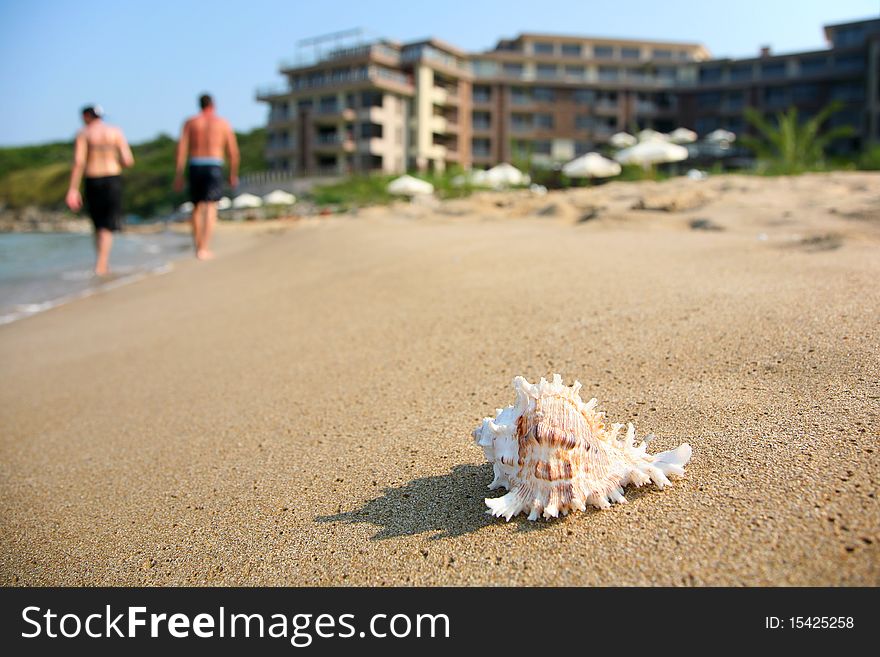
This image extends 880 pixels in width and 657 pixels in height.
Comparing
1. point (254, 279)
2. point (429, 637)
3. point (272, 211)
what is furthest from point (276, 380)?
point (272, 211)

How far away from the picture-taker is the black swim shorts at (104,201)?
766cm

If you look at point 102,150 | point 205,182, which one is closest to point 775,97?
point 205,182

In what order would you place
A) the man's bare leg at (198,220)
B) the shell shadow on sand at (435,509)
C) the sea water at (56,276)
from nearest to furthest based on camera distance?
1. the shell shadow on sand at (435,509)
2. the sea water at (56,276)
3. the man's bare leg at (198,220)

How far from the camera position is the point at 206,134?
7.90 meters

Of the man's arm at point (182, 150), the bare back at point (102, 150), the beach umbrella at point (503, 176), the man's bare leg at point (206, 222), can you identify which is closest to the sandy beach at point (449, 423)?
the man's arm at point (182, 150)

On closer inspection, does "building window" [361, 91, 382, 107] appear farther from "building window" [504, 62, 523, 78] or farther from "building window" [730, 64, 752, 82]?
"building window" [730, 64, 752, 82]

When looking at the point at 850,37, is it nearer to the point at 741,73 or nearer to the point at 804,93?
the point at 804,93

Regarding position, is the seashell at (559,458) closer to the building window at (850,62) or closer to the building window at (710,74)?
the building window at (850,62)

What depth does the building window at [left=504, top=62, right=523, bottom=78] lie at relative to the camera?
53.3 meters

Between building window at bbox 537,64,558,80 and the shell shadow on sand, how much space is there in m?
56.1

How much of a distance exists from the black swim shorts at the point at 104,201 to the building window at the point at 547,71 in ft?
166

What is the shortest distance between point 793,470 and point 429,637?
0.91 meters

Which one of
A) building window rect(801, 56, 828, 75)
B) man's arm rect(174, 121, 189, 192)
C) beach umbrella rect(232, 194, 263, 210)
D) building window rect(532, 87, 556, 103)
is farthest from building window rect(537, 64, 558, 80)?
man's arm rect(174, 121, 189, 192)

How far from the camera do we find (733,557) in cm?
131
